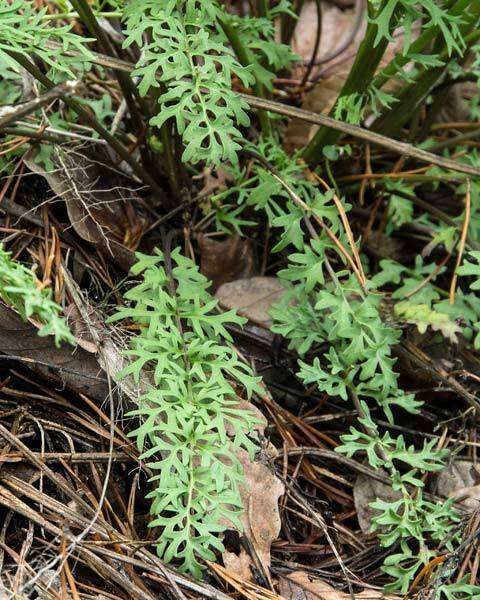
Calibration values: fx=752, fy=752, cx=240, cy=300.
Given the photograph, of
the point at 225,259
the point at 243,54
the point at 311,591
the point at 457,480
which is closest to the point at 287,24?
the point at 243,54

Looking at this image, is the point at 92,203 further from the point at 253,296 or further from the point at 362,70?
the point at 362,70

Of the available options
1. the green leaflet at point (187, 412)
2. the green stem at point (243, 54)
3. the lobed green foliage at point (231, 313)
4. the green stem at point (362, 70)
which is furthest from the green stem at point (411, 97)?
the green leaflet at point (187, 412)

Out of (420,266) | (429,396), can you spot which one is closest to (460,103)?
(420,266)

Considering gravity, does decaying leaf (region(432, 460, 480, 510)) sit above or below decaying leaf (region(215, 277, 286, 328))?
below

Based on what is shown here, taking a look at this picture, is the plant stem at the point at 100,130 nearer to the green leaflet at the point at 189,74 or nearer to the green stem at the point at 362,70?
the green leaflet at the point at 189,74

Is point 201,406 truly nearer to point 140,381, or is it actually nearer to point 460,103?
point 140,381

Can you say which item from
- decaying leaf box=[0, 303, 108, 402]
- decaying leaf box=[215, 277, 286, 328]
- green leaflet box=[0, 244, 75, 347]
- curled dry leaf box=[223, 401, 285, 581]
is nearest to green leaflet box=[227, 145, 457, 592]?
decaying leaf box=[215, 277, 286, 328]

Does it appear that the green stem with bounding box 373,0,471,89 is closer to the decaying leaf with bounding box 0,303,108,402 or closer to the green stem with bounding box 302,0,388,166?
the green stem with bounding box 302,0,388,166
